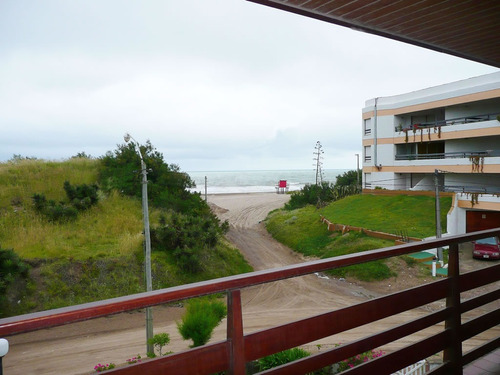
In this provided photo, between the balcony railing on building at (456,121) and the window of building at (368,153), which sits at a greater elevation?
the balcony railing on building at (456,121)

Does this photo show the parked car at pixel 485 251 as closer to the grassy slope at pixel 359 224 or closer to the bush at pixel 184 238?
the grassy slope at pixel 359 224

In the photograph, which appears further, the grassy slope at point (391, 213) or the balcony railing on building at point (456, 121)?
the balcony railing on building at point (456, 121)

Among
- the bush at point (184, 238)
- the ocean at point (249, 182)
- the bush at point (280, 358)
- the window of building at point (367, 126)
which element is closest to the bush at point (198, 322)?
the bush at point (280, 358)

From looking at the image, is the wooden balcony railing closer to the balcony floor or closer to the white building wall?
the balcony floor

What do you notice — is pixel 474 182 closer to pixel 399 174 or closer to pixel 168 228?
pixel 399 174

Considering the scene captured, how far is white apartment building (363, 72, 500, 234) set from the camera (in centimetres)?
1758

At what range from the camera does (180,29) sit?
11883 mm

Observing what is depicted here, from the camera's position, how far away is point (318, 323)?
131 centimetres

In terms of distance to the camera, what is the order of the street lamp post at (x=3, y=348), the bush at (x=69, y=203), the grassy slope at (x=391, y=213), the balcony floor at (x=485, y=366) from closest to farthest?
the street lamp post at (x=3, y=348)
the balcony floor at (x=485, y=366)
the bush at (x=69, y=203)
the grassy slope at (x=391, y=213)

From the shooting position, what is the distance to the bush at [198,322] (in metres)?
3.70

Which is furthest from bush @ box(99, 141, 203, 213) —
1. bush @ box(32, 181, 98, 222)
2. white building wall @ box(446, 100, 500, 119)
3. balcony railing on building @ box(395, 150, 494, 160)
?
white building wall @ box(446, 100, 500, 119)

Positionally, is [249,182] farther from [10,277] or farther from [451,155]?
[10,277]

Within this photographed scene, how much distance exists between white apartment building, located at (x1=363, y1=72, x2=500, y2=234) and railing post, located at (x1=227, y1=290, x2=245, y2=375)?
17866 millimetres

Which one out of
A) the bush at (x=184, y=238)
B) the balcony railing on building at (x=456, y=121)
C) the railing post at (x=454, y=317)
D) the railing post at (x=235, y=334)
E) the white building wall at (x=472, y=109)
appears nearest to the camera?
the railing post at (x=235, y=334)
